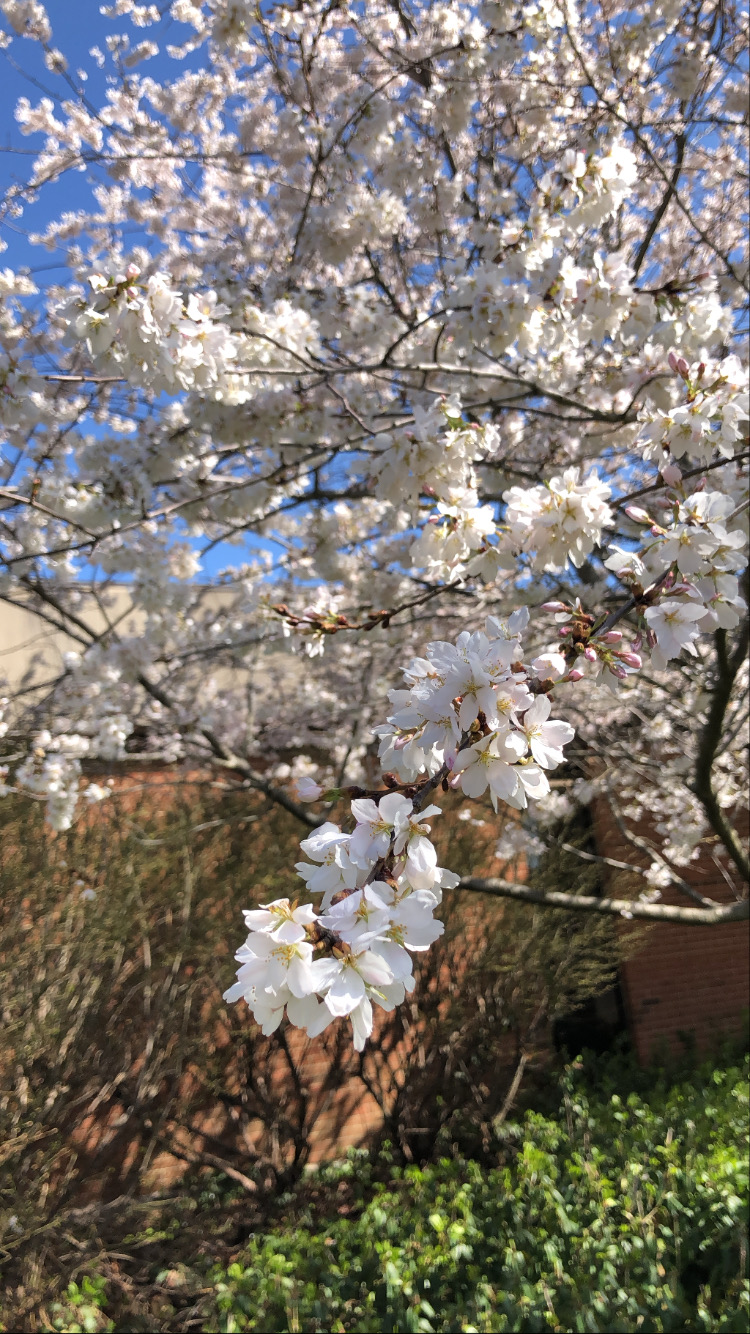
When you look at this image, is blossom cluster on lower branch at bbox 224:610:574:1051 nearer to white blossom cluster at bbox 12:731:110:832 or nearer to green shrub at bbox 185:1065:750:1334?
green shrub at bbox 185:1065:750:1334

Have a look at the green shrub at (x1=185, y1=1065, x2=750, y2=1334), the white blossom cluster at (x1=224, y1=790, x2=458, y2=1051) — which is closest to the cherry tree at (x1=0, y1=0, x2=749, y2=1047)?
the white blossom cluster at (x1=224, y1=790, x2=458, y2=1051)

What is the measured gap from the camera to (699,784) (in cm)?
260

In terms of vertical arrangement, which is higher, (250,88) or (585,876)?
(250,88)

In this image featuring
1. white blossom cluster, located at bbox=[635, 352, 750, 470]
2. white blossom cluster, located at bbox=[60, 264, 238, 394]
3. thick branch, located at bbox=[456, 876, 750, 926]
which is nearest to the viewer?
white blossom cluster, located at bbox=[635, 352, 750, 470]

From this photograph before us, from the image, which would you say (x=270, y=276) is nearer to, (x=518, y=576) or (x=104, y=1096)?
(x=518, y=576)

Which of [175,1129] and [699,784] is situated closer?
[699,784]

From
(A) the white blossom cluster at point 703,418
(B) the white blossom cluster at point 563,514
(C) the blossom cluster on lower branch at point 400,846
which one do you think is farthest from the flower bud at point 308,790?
(A) the white blossom cluster at point 703,418

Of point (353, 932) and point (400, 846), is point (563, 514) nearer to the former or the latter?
point (400, 846)

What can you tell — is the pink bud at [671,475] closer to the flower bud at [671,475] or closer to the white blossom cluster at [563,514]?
the flower bud at [671,475]

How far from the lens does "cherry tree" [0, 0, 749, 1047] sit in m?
1.03

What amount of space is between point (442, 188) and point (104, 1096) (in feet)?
19.6

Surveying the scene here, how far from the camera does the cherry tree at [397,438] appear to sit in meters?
1.03

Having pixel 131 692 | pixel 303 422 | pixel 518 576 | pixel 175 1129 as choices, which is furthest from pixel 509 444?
pixel 175 1129

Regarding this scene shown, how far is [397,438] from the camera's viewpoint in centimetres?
197
